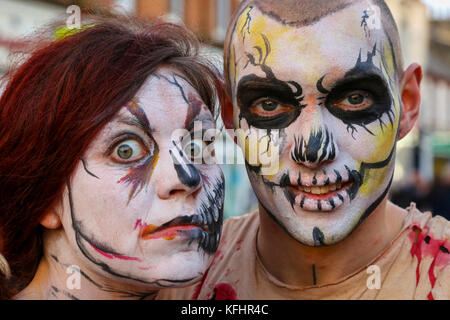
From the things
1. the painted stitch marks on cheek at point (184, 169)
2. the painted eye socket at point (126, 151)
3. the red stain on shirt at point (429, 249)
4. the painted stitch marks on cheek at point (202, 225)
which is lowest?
the red stain on shirt at point (429, 249)

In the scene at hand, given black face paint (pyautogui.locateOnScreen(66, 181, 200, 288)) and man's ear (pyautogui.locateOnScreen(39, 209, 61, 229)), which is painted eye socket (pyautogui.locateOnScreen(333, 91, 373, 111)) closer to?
black face paint (pyautogui.locateOnScreen(66, 181, 200, 288))

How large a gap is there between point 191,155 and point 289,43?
57 centimetres

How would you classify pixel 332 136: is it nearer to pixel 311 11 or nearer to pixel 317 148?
pixel 317 148

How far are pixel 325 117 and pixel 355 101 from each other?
14 centimetres

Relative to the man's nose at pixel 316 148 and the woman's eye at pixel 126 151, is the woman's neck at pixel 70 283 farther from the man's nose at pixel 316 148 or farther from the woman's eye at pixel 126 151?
the man's nose at pixel 316 148

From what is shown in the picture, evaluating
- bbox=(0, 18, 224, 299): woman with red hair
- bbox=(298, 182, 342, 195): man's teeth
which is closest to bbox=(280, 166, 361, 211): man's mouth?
bbox=(298, 182, 342, 195): man's teeth

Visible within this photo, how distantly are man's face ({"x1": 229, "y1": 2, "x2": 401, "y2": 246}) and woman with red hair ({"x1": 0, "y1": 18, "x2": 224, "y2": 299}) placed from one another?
0.27m

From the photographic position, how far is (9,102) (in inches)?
84.6

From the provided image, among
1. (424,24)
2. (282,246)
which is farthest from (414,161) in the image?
(282,246)

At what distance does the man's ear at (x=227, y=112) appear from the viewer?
2498 mm

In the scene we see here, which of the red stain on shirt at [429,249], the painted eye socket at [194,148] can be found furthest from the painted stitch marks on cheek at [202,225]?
the red stain on shirt at [429,249]

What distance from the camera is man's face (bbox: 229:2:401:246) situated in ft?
6.98

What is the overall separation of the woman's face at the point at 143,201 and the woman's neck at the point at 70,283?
9 centimetres
